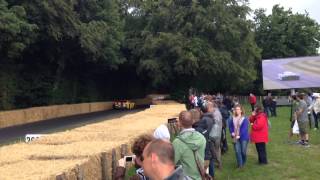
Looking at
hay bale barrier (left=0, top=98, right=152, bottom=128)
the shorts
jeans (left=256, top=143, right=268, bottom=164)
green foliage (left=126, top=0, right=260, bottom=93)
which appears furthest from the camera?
green foliage (left=126, top=0, right=260, bottom=93)

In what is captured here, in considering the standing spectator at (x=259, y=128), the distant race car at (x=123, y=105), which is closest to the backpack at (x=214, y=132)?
the standing spectator at (x=259, y=128)

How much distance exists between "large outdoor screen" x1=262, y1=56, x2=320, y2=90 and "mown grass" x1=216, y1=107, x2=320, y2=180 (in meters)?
27.0

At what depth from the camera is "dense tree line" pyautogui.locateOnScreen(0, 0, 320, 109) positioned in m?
38.5

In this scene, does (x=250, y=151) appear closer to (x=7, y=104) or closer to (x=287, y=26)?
(x=7, y=104)

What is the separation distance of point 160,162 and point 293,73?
4487 centimetres

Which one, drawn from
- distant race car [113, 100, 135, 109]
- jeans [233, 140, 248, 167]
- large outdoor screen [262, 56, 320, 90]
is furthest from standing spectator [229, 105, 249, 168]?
distant race car [113, 100, 135, 109]

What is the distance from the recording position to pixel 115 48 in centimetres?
5059

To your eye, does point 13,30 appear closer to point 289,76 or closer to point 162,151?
point 289,76

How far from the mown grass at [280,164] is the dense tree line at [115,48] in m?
18.9

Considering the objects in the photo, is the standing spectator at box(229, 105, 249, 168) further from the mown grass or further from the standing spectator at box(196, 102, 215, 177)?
the standing spectator at box(196, 102, 215, 177)

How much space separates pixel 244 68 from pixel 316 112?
3003 centimetres

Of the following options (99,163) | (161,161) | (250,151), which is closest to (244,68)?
(250,151)

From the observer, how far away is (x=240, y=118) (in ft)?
48.5

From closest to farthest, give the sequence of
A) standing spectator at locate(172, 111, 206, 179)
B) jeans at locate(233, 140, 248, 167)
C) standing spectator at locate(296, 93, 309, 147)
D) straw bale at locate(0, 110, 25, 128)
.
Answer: standing spectator at locate(172, 111, 206, 179) < jeans at locate(233, 140, 248, 167) < standing spectator at locate(296, 93, 309, 147) < straw bale at locate(0, 110, 25, 128)
